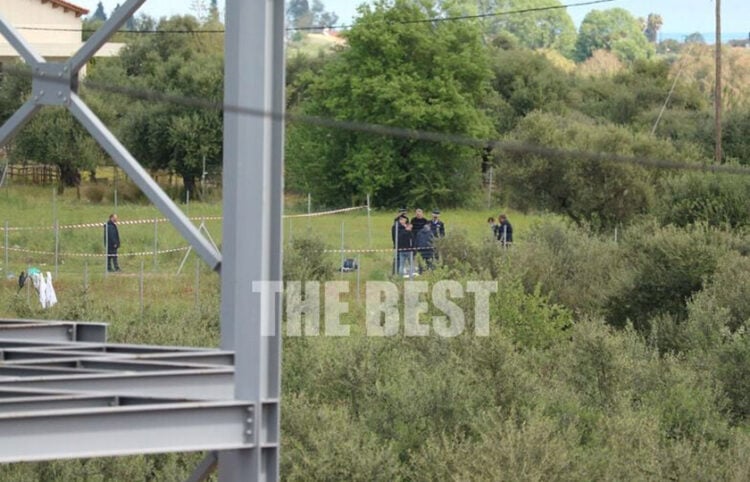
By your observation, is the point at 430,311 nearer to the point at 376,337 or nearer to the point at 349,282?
the point at 376,337

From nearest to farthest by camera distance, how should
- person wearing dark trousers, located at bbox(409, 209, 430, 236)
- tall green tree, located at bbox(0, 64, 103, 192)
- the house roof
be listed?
person wearing dark trousers, located at bbox(409, 209, 430, 236) → the house roof → tall green tree, located at bbox(0, 64, 103, 192)

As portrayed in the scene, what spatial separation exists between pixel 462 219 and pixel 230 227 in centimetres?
3365

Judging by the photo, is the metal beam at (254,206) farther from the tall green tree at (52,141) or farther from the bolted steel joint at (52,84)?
the tall green tree at (52,141)

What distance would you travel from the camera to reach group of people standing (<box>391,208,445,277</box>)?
2563 cm

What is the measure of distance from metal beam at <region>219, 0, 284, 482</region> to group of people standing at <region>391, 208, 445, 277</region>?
17396mm

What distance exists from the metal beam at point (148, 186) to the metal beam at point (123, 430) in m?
0.78

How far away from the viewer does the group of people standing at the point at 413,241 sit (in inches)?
1009

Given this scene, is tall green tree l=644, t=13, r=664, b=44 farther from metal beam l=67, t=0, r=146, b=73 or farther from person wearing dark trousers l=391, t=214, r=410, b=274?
metal beam l=67, t=0, r=146, b=73

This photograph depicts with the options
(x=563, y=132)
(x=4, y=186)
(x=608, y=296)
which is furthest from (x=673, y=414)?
(x=4, y=186)

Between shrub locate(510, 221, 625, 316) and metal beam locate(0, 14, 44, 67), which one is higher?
metal beam locate(0, 14, 44, 67)

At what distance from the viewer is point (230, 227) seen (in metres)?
7.28

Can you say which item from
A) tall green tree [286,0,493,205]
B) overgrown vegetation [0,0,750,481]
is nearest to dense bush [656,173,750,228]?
overgrown vegetation [0,0,750,481]

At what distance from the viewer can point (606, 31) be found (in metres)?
79.1

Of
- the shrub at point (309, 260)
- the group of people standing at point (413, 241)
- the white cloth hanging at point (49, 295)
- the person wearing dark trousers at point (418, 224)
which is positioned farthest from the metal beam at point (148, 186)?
the person wearing dark trousers at point (418, 224)
